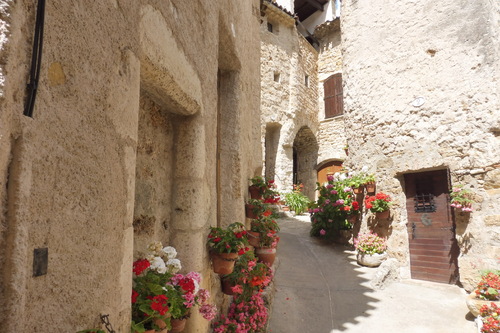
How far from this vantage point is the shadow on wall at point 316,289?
12.7ft

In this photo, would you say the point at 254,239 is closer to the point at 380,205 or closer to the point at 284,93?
the point at 380,205

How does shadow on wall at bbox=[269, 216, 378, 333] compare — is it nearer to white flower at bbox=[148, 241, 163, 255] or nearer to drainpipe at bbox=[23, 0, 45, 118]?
white flower at bbox=[148, 241, 163, 255]

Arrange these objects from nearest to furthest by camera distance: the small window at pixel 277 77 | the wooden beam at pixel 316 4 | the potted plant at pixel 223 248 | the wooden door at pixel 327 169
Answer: the potted plant at pixel 223 248 < the small window at pixel 277 77 < the wooden door at pixel 327 169 < the wooden beam at pixel 316 4

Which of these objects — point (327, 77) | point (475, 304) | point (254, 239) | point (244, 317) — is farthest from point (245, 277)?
point (327, 77)

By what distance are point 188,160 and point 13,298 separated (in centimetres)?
150

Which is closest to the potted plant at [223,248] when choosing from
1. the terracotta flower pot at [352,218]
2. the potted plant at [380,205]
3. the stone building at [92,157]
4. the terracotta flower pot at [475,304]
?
the stone building at [92,157]

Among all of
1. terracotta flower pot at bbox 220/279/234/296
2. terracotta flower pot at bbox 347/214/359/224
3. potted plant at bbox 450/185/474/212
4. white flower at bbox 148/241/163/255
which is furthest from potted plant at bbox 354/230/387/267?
white flower at bbox 148/241/163/255

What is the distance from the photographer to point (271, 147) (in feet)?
41.7

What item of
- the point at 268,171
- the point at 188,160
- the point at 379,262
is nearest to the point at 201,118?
the point at 188,160

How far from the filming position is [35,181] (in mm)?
819

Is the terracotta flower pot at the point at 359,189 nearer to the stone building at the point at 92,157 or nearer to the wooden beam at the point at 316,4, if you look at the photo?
the stone building at the point at 92,157

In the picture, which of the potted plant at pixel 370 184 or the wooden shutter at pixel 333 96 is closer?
the potted plant at pixel 370 184

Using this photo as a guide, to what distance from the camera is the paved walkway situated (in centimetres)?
384

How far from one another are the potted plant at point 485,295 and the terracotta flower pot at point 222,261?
11.5ft
